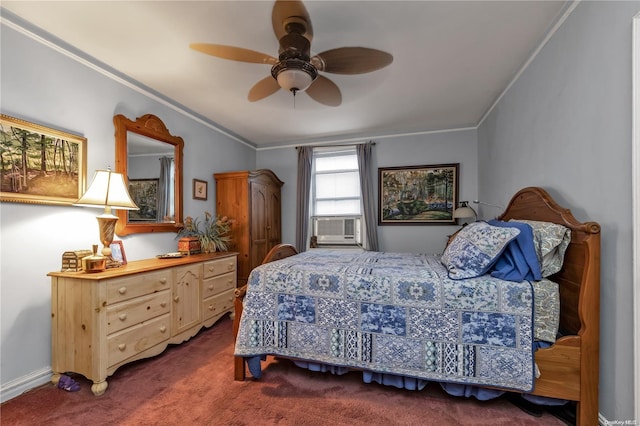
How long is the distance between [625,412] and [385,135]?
3682 mm

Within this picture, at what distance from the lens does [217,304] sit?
9.64 feet

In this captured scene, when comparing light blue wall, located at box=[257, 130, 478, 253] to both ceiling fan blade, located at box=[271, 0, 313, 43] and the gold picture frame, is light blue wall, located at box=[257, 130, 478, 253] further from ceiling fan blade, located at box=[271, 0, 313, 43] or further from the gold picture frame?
the gold picture frame

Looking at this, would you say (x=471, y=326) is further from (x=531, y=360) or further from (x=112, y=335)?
(x=112, y=335)

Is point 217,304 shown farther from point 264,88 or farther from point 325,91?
point 325,91

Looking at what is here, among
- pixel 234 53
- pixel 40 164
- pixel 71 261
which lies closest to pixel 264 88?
pixel 234 53

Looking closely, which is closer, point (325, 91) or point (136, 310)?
point (136, 310)

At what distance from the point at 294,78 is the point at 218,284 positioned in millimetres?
2303

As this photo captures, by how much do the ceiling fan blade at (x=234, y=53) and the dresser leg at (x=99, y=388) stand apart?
7.76 feet

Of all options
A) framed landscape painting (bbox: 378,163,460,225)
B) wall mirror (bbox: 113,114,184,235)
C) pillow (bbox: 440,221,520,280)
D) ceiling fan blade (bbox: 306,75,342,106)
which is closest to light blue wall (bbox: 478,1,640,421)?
pillow (bbox: 440,221,520,280)

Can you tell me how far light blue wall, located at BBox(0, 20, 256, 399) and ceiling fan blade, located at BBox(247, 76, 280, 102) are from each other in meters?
1.32

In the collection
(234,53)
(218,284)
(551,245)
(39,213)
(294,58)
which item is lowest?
(218,284)

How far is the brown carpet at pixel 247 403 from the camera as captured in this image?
1.54 metres

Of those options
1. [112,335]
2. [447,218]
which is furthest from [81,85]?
[447,218]

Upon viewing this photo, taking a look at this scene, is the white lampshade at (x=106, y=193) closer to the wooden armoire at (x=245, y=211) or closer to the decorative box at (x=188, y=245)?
the decorative box at (x=188, y=245)
